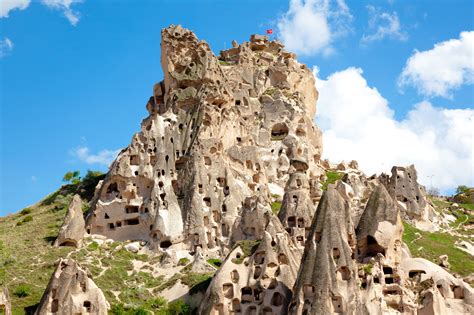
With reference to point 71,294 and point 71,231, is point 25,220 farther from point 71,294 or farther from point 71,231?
point 71,294

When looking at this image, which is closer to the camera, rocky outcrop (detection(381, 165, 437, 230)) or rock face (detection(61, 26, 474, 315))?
rock face (detection(61, 26, 474, 315))

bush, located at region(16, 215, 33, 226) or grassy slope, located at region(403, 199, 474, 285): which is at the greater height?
bush, located at region(16, 215, 33, 226)

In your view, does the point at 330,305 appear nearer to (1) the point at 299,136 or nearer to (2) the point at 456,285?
(2) the point at 456,285

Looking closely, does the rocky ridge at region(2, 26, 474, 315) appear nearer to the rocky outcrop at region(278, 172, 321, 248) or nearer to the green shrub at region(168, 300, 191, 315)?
the rocky outcrop at region(278, 172, 321, 248)

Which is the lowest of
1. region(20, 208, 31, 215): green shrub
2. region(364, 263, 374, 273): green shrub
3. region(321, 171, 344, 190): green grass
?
region(364, 263, 374, 273): green shrub

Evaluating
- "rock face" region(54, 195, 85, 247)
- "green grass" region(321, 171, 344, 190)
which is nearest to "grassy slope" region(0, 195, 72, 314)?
"rock face" region(54, 195, 85, 247)

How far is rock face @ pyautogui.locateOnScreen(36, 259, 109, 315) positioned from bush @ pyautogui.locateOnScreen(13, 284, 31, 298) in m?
5.36

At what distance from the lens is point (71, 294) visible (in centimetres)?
5362

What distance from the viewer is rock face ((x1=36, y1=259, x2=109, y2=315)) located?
174 feet

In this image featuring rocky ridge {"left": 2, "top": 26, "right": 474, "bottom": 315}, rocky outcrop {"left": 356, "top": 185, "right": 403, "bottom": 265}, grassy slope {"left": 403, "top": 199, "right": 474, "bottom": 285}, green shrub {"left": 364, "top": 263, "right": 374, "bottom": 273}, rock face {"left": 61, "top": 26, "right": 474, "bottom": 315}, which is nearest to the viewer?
green shrub {"left": 364, "top": 263, "right": 374, "bottom": 273}

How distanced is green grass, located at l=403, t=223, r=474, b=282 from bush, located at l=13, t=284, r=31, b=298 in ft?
134

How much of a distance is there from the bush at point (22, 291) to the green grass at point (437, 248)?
40.7 metres

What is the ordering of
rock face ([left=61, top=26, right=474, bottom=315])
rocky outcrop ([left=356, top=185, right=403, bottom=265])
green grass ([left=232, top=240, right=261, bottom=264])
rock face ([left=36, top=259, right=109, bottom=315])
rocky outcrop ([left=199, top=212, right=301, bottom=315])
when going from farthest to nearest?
green grass ([left=232, top=240, right=261, bottom=264]), rock face ([left=36, top=259, right=109, bottom=315]), rocky outcrop ([left=356, top=185, right=403, bottom=265]), rocky outcrop ([left=199, top=212, right=301, bottom=315]), rock face ([left=61, top=26, right=474, bottom=315])

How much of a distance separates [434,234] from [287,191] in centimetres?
3067
